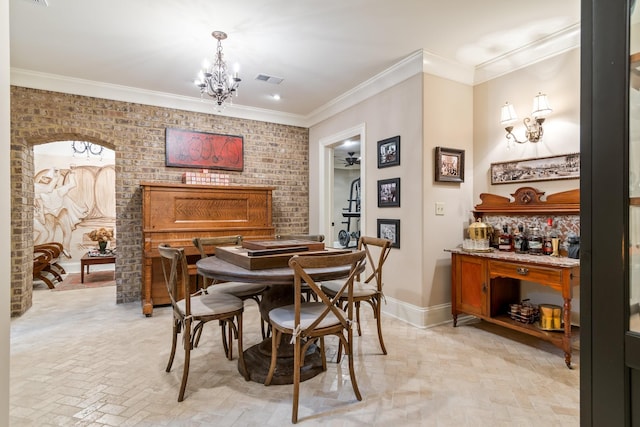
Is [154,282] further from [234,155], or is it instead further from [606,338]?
[606,338]

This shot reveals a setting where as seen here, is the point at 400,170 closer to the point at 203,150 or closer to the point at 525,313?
the point at 525,313

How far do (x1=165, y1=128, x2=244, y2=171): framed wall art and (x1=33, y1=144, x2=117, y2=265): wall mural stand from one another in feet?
11.0

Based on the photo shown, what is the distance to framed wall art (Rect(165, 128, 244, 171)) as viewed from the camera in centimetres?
455

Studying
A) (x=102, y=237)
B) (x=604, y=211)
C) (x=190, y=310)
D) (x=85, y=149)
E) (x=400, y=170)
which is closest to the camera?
(x=604, y=211)

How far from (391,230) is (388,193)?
43cm

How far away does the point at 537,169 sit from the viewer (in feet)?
10.2

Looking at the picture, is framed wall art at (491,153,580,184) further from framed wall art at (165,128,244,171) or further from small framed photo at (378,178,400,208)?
framed wall art at (165,128,244,171)

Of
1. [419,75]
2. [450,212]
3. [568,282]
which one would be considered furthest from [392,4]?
[568,282]

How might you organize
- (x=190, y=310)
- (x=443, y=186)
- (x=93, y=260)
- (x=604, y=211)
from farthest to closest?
1. (x=93, y=260)
2. (x=443, y=186)
3. (x=190, y=310)
4. (x=604, y=211)

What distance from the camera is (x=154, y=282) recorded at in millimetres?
4031

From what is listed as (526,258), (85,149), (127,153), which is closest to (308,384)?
(526,258)

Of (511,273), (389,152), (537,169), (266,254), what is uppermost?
(389,152)

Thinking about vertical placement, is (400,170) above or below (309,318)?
above

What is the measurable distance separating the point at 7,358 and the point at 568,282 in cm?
332
